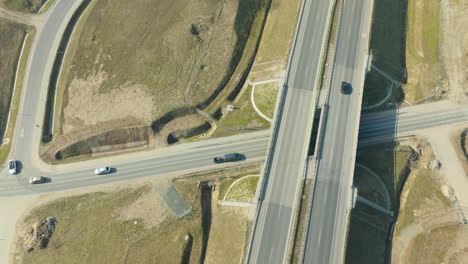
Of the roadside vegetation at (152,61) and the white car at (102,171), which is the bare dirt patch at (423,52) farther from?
the white car at (102,171)

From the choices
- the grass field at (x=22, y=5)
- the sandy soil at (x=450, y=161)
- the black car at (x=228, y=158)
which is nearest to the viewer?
the sandy soil at (x=450, y=161)

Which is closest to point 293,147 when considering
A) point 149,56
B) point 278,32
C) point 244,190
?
point 244,190

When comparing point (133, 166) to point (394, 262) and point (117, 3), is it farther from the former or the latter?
point (394, 262)

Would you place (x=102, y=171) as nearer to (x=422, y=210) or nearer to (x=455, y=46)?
(x=422, y=210)

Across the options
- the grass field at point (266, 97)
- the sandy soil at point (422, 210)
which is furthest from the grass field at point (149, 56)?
the sandy soil at point (422, 210)

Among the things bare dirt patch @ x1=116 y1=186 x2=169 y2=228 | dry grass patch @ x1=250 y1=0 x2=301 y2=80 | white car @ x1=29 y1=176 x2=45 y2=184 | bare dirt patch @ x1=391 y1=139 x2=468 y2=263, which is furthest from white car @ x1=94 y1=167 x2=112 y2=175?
bare dirt patch @ x1=391 y1=139 x2=468 y2=263

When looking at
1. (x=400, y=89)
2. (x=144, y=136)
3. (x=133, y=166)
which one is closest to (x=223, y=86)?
(x=144, y=136)
